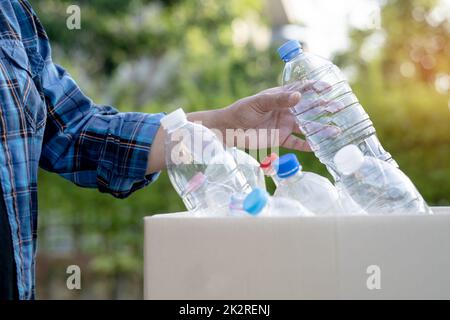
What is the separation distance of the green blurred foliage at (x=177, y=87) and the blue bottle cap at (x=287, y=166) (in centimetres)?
339

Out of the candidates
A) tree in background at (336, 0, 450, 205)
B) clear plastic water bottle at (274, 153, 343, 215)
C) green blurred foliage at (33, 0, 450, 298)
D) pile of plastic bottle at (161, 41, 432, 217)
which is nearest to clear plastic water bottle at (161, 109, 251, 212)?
pile of plastic bottle at (161, 41, 432, 217)

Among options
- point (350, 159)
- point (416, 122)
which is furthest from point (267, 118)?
point (416, 122)

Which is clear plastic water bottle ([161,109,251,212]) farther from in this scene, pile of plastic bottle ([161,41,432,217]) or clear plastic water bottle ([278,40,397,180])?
clear plastic water bottle ([278,40,397,180])

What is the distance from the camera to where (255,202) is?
1122mm

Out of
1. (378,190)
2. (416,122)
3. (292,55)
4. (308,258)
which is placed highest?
(416,122)

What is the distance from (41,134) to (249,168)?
46 cm

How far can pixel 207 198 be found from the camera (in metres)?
1.32

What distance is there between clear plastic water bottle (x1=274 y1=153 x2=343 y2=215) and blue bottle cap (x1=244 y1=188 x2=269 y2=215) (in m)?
0.14

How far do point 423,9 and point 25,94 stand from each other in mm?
7257

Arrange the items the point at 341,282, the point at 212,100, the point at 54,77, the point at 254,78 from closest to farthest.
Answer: the point at 341,282, the point at 54,77, the point at 212,100, the point at 254,78

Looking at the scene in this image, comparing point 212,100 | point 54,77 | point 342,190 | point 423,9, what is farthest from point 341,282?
point 423,9

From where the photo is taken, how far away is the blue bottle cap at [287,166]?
1.25 meters

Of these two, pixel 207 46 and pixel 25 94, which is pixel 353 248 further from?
pixel 207 46

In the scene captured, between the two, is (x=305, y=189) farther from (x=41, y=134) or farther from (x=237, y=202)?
(x=41, y=134)
